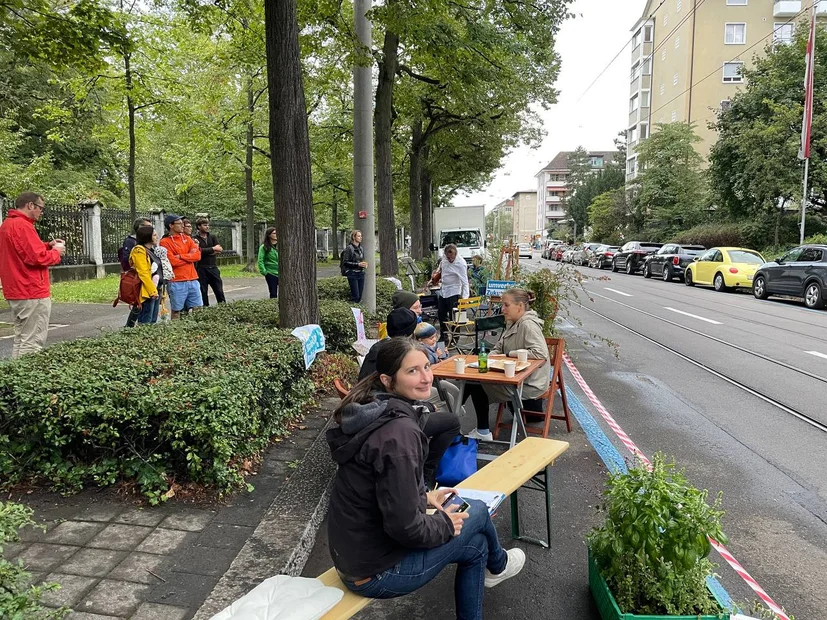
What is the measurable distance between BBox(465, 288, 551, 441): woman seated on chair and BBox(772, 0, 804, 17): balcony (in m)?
57.5

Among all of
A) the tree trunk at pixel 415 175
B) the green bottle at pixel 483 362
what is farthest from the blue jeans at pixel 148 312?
the tree trunk at pixel 415 175

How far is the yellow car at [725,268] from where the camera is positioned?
834 inches

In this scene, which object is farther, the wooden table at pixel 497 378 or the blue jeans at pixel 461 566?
the wooden table at pixel 497 378

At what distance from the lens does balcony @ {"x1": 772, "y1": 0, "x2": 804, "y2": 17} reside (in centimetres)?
4847

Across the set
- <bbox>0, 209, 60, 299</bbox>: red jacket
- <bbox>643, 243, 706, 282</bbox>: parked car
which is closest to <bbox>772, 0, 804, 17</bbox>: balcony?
<bbox>643, 243, 706, 282</bbox>: parked car

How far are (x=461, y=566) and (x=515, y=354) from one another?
2.97 metres

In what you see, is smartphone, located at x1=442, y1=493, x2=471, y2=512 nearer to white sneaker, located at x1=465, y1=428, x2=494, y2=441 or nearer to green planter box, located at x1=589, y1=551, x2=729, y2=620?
green planter box, located at x1=589, y1=551, x2=729, y2=620

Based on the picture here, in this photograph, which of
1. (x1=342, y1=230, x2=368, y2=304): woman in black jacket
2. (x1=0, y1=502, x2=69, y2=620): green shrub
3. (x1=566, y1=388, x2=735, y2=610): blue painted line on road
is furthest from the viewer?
(x1=342, y1=230, x2=368, y2=304): woman in black jacket

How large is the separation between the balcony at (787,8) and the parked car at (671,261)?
3421 cm

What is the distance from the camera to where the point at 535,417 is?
243 inches

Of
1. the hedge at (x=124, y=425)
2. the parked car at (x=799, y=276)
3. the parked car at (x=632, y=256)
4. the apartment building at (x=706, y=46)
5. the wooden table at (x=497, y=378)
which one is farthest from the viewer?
the apartment building at (x=706, y=46)

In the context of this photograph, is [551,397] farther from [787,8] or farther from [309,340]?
[787,8]

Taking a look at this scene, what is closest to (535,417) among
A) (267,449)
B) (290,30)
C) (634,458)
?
(634,458)

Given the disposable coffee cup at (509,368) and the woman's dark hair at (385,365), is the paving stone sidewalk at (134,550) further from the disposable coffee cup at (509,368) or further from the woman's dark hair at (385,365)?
the disposable coffee cup at (509,368)
